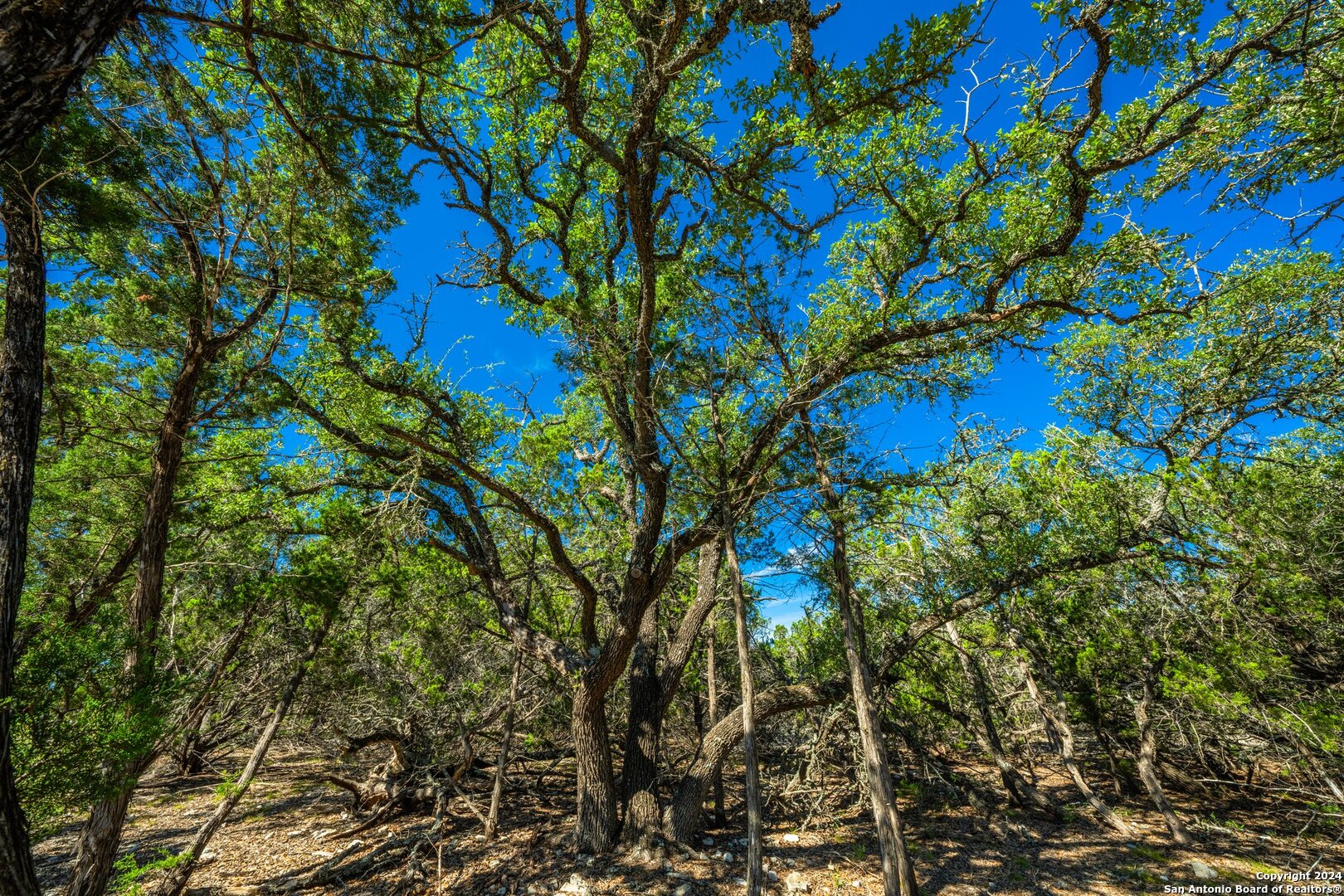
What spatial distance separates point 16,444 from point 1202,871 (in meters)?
12.3

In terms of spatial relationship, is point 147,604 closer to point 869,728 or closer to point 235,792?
point 235,792

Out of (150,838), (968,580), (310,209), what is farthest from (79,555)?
(968,580)

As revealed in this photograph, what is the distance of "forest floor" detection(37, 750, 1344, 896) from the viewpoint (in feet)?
19.6

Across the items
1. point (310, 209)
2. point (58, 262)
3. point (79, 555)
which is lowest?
point (79, 555)

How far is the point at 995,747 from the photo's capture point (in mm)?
8820

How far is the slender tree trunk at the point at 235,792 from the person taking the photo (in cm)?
511

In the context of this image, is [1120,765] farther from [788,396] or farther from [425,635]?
[425,635]

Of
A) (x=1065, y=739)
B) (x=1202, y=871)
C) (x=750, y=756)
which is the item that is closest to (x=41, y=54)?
(x=750, y=756)

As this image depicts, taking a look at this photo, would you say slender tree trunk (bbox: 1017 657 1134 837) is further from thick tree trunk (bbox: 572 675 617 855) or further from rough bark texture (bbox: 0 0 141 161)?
rough bark texture (bbox: 0 0 141 161)

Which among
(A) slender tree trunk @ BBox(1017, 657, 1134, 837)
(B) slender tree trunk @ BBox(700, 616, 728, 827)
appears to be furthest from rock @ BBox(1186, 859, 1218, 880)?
(B) slender tree trunk @ BBox(700, 616, 728, 827)

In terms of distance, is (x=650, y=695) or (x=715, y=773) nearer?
(x=715, y=773)

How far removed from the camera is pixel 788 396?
18.1ft

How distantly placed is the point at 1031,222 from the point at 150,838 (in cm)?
1471

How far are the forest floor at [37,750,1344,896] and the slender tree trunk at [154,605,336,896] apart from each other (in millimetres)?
615
